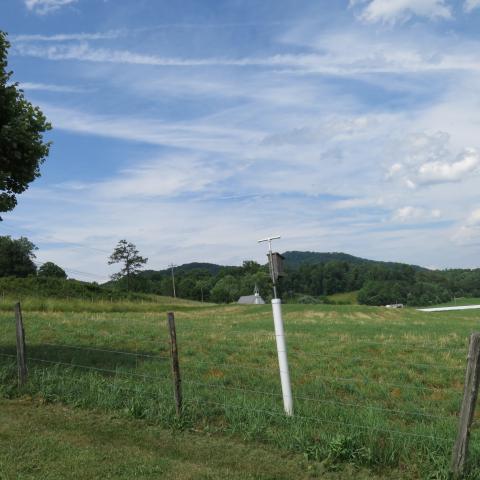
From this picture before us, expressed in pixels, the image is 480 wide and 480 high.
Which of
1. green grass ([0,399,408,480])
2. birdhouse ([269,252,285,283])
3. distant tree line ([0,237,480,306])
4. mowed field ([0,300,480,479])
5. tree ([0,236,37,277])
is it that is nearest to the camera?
green grass ([0,399,408,480])

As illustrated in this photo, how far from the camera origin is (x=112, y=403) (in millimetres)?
8375

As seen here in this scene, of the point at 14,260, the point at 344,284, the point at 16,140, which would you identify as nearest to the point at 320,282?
the point at 344,284

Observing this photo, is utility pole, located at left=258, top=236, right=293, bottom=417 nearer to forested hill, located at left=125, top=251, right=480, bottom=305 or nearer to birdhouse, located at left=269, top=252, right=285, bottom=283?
birdhouse, located at left=269, top=252, right=285, bottom=283

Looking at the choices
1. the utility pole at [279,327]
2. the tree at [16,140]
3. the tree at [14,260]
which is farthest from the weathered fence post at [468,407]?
the tree at [14,260]

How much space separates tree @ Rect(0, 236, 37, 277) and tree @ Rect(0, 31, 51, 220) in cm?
8277

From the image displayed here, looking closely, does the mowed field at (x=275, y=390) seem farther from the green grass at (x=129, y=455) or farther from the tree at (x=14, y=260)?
the tree at (x=14, y=260)

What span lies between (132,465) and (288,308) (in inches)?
1532

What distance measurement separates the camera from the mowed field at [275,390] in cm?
631

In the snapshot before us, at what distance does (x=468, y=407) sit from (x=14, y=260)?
96544 mm

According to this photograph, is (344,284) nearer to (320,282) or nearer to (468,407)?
(320,282)

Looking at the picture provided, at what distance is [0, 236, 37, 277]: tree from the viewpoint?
91.0 meters

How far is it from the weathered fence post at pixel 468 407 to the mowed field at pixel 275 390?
181 mm

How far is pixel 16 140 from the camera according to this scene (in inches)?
471

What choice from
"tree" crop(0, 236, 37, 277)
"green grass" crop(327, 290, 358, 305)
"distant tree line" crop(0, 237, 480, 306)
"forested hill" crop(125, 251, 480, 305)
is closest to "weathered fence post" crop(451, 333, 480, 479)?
"tree" crop(0, 236, 37, 277)
